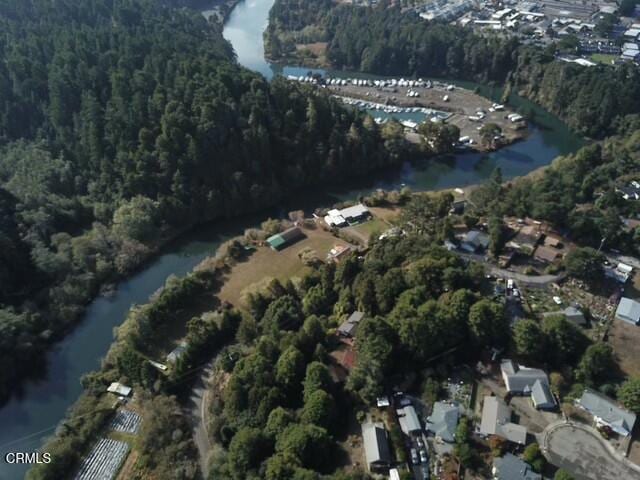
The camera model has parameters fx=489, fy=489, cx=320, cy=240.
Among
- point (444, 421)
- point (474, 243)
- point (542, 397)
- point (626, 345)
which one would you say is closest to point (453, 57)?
point (474, 243)

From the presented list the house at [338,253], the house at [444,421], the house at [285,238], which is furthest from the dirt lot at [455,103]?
the house at [444,421]

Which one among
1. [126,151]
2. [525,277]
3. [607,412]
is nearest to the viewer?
[607,412]

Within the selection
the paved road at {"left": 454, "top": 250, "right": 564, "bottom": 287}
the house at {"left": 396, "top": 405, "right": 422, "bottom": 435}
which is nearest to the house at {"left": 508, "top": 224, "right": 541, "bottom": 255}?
the paved road at {"left": 454, "top": 250, "right": 564, "bottom": 287}

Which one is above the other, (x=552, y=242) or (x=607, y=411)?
(x=552, y=242)

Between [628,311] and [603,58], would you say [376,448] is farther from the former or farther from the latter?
[603,58]

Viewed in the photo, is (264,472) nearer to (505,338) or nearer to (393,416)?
(393,416)

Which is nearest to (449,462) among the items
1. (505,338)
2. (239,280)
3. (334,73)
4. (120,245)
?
(505,338)
